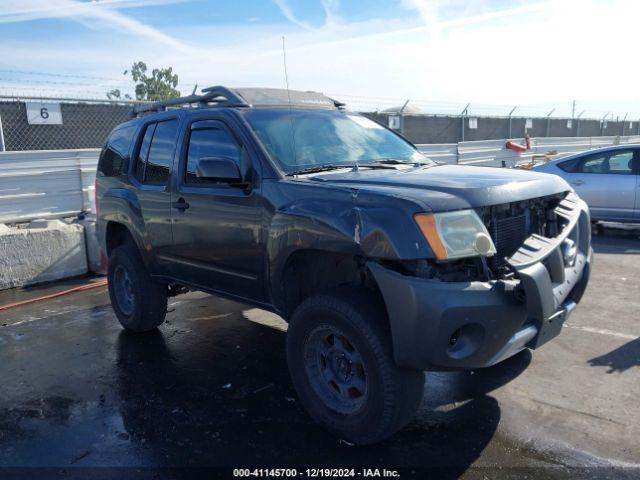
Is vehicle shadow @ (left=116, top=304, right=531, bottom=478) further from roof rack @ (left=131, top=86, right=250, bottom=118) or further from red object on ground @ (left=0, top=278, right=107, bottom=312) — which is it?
red object on ground @ (left=0, top=278, right=107, bottom=312)

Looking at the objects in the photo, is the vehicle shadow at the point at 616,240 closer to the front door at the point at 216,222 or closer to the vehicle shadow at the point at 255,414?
the vehicle shadow at the point at 255,414

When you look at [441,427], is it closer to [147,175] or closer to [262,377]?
[262,377]

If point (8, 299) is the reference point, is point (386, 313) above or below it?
above

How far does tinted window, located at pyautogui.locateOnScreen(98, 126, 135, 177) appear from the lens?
541cm

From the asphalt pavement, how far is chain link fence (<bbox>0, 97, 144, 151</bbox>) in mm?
4804

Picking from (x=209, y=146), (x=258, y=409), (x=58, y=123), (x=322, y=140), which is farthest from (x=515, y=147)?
(x=258, y=409)

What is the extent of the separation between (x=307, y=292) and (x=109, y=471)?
1.59m

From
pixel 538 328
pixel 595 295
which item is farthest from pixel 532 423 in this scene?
pixel 595 295

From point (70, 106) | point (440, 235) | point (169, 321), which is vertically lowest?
point (169, 321)

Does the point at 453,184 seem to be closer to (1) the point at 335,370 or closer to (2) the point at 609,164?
(1) the point at 335,370

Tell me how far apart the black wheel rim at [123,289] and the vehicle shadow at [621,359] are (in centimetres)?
414

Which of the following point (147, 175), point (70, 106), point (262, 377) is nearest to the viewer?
point (262, 377)

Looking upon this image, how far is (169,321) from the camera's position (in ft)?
19.5

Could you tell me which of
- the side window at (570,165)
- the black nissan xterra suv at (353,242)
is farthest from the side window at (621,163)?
the black nissan xterra suv at (353,242)
